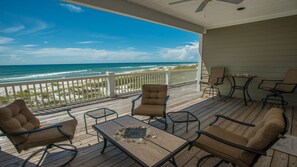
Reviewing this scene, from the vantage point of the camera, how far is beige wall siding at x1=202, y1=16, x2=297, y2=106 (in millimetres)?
3879

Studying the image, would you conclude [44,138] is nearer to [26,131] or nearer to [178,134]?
[26,131]

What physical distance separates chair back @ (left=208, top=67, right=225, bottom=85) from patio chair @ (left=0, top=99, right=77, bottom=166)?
466 cm

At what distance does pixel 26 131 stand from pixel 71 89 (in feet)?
9.59

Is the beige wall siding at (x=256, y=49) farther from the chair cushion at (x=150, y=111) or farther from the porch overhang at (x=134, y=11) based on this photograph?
the chair cushion at (x=150, y=111)

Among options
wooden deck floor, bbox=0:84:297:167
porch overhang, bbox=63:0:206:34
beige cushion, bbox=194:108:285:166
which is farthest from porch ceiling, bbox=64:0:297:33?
beige cushion, bbox=194:108:285:166

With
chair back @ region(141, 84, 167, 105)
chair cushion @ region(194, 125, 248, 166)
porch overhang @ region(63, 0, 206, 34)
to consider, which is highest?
porch overhang @ region(63, 0, 206, 34)

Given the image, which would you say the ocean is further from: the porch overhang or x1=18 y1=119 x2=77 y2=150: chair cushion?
x1=18 y1=119 x2=77 y2=150: chair cushion

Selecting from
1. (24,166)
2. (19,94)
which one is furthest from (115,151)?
(19,94)

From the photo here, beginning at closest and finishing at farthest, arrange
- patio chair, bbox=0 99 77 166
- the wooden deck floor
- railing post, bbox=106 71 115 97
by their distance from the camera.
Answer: patio chair, bbox=0 99 77 166
the wooden deck floor
railing post, bbox=106 71 115 97

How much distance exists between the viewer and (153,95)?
3098mm

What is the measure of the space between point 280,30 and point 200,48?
2408 millimetres

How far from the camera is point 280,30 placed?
3.94m

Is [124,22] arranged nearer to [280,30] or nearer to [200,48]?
[200,48]

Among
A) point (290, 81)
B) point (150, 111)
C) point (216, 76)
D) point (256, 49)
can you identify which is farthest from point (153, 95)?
point (256, 49)
